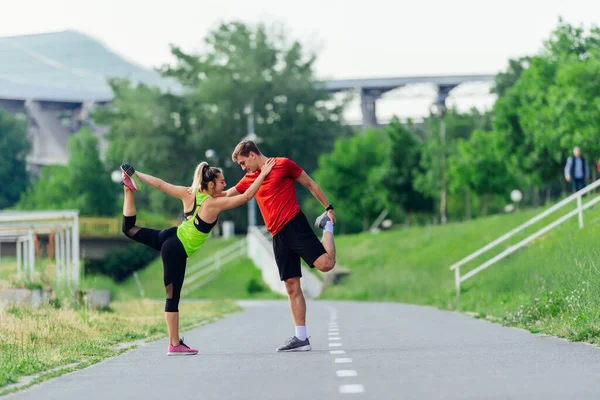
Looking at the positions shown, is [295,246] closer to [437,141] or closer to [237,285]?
[237,285]

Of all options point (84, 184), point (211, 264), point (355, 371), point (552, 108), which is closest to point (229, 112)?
point (84, 184)

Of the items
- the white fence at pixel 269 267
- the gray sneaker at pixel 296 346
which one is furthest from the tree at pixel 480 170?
the gray sneaker at pixel 296 346

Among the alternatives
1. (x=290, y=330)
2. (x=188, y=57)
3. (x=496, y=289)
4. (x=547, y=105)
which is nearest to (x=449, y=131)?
(x=188, y=57)

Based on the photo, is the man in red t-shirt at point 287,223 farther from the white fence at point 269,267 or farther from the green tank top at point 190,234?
the white fence at point 269,267

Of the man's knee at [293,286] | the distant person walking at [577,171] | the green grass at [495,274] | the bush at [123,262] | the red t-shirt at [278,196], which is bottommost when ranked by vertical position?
the bush at [123,262]

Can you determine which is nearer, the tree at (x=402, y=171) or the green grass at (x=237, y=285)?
the green grass at (x=237, y=285)

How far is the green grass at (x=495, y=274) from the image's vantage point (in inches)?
616

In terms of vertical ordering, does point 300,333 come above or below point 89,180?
above

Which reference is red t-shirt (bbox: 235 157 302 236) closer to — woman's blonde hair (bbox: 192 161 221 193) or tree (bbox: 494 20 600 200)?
woman's blonde hair (bbox: 192 161 221 193)

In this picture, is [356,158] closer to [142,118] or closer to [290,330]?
[142,118]

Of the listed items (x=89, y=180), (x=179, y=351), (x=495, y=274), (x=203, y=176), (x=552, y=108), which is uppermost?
(x=552, y=108)

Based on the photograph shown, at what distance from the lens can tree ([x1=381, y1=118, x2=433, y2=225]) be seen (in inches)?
2881

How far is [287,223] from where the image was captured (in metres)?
13.5

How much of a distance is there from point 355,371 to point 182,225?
3362 mm
